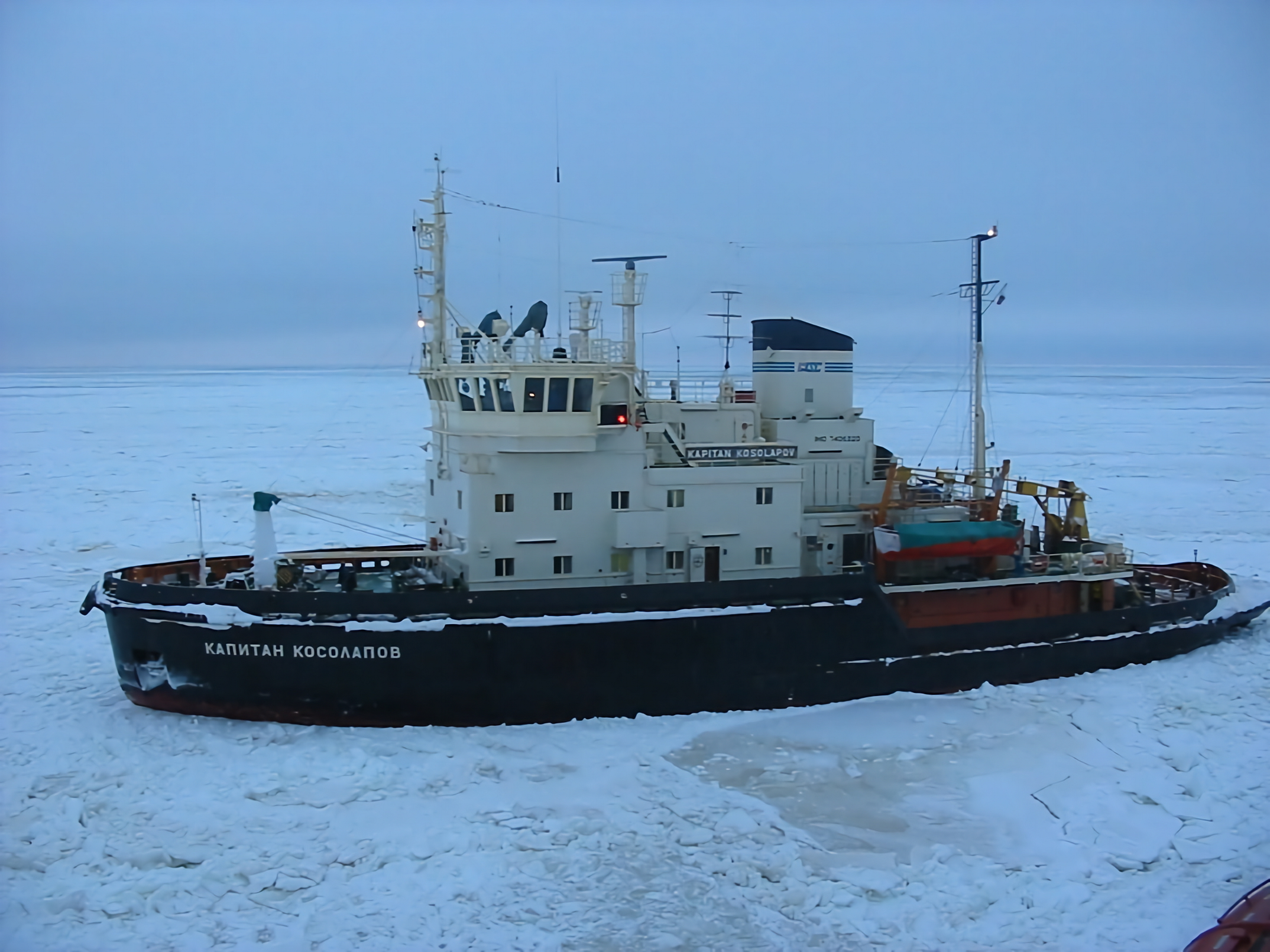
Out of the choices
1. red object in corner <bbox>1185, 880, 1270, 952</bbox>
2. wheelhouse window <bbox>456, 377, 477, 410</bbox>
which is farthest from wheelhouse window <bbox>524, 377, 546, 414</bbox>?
red object in corner <bbox>1185, 880, 1270, 952</bbox>

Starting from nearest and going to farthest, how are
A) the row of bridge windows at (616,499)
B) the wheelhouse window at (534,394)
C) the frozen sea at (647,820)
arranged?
1. the frozen sea at (647,820)
2. the wheelhouse window at (534,394)
3. the row of bridge windows at (616,499)

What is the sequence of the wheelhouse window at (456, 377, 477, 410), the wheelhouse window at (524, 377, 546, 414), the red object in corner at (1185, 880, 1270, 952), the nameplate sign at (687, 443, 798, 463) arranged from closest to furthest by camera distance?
the red object in corner at (1185, 880, 1270, 952), the wheelhouse window at (524, 377, 546, 414), the wheelhouse window at (456, 377, 477, 410), the nameplate sign at (687, 443, 798, 463)

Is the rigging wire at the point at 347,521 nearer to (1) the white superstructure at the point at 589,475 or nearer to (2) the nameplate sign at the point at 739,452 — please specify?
(1) the white superstructure at the point at 589,475

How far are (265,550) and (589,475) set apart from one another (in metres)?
4.06

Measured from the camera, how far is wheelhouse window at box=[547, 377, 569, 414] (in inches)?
444

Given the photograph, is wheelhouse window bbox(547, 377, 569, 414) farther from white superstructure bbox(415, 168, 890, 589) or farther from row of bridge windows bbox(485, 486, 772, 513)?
row of bridge windows bbox(485, 486, 772, 513)

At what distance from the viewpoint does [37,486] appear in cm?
2609

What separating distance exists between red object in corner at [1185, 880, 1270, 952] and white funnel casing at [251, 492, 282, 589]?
9.89 metres

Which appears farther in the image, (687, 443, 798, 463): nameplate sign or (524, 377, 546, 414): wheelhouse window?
(687, 443, 798, 463): nameplate sign

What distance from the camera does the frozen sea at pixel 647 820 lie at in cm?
716

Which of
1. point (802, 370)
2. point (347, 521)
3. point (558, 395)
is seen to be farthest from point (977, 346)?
point (347, 521)

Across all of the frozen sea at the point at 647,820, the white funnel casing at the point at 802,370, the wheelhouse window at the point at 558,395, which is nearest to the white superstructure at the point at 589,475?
the wheelhouse window at the point at 558,395

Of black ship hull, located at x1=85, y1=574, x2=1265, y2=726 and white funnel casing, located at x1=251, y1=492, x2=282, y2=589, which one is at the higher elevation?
white funnel casing, located at x1=251, y1=492, x2=282, y2=589

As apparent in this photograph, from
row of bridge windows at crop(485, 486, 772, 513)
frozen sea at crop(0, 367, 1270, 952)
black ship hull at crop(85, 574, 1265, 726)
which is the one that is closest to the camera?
frozen sea at crop(0, 367, 1270, 952)
